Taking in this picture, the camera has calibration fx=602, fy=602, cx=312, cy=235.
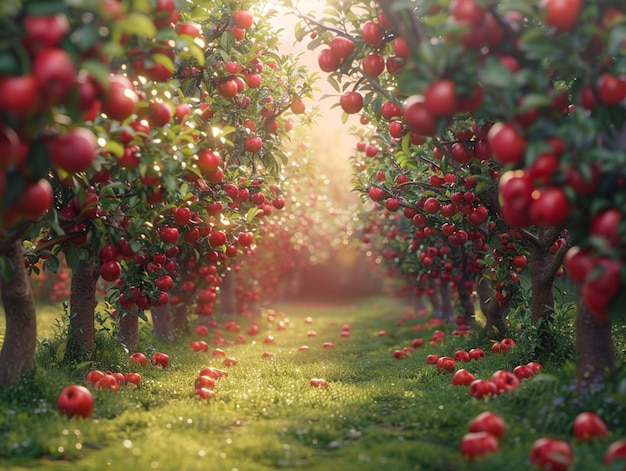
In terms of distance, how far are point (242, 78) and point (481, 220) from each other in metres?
4.36

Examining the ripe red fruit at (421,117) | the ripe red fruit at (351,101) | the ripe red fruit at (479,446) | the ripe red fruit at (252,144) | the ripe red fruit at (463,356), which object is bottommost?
the ripe red fruit at (479,446)

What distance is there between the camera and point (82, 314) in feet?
32.4

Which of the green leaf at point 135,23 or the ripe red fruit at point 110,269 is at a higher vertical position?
the green leaf at point 135,23

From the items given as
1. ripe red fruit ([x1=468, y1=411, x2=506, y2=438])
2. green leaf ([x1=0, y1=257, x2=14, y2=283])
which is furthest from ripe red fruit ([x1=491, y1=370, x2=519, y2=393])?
green leaf ([x1=0, y1=257, x2=14, y2=283])

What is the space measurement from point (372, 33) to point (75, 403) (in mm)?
5432

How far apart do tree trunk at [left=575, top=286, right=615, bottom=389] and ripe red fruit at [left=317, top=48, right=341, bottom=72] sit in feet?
12.8

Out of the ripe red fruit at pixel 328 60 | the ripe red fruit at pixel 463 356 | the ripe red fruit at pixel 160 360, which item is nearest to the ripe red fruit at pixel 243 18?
the ripe red fruit at pixel 328 60

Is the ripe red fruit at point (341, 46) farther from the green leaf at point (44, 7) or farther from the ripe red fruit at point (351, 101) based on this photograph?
the green leaf at point (44, 7)

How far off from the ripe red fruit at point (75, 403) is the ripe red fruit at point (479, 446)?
13.6ft

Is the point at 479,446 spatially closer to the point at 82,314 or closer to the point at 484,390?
the point at 484,390

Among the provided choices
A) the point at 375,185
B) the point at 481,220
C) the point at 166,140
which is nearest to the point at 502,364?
the point at 481,220

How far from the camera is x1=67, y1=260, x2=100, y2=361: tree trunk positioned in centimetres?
978

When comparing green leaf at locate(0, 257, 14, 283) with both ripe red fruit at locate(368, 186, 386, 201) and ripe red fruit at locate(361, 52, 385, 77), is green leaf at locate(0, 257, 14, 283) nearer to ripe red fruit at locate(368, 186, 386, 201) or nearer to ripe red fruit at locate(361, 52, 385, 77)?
ripe red fruit at locate(361, 52, 385, 77)

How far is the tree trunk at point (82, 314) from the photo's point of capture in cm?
978
